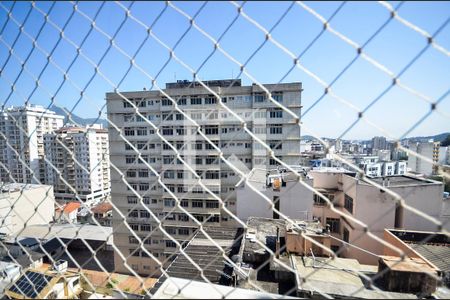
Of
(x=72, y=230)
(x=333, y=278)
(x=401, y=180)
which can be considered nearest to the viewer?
(x=333, y=278)

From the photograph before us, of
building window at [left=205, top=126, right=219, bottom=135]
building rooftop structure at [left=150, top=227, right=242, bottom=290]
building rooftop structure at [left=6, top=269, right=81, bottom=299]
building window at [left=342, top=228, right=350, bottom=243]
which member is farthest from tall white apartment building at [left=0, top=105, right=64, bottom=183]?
building window at [left=205, top=126, right=219, bottom=135]

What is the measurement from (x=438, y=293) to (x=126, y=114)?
11437 mm

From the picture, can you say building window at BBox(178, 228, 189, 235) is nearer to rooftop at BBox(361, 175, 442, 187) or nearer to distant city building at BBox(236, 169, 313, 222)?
distant city building at BBox(236, 169, 313, 222)

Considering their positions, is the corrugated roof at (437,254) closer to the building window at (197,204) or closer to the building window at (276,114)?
the building window at (276,114)

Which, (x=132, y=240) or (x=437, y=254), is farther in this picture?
(x=132, y=240)

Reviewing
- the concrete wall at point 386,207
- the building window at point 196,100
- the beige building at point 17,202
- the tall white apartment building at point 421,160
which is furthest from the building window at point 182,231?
the tall white apartment building at point 421,160

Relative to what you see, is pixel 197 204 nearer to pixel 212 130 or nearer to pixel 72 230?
pixel 212 130

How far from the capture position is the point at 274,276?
11.8 ft

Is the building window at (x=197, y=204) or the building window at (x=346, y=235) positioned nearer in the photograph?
the building window at (x=346, y=235)

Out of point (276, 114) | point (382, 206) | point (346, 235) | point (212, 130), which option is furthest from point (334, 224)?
point (212, 130)

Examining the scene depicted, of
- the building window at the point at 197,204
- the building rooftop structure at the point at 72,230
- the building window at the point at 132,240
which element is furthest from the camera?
the building window at the point at 132,240

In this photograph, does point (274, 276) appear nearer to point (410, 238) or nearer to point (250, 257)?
point (250, 257)

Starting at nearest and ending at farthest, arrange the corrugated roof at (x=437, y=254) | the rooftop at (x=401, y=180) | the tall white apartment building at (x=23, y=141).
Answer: the tall white apartment building at (x=23, y=141)
the corrugated roof at (x=437, y=254)
the rooftop at (x=401, y=180)

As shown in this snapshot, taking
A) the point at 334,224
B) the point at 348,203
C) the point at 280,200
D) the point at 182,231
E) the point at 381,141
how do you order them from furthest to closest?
the point at 182,231, the point at 334,224, the point at 348,203, the point at 280,200, the point at 381,141
